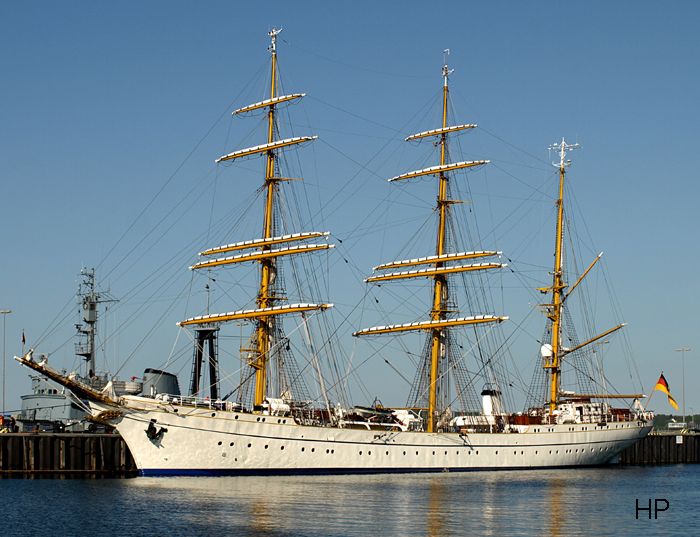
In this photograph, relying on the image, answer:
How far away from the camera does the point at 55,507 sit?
121ft

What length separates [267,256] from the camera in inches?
2329

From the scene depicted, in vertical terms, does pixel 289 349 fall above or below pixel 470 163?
below

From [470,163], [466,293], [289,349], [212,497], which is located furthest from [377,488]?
[470,163]

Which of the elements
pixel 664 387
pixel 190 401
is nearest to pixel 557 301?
pixel 664 387

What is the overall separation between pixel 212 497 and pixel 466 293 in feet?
105

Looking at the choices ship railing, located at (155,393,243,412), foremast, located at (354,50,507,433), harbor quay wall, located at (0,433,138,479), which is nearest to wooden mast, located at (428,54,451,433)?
foremast, located at (354,50,507,433)

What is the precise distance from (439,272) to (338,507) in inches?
1201

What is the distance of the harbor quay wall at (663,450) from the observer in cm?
8522

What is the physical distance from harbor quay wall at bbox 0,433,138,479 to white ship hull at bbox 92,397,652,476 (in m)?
6.15

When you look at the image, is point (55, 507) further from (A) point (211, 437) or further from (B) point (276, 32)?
(B) point (276, 32)

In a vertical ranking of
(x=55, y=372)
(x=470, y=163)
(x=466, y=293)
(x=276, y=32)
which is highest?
(x=276, y=32)

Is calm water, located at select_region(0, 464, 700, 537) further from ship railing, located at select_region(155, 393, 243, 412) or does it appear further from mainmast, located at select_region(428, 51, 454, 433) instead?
mainmast, located at select_region(428, 51, 454, 433)

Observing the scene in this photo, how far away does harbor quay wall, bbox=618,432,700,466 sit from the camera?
85.2 meters

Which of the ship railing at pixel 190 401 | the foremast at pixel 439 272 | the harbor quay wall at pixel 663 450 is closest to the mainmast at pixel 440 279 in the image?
the foremast at pixel 439 272
